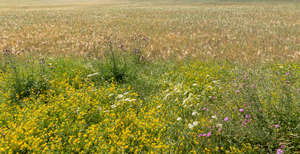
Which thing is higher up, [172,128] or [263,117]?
[263,117]

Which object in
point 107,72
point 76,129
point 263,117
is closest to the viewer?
point 263,117

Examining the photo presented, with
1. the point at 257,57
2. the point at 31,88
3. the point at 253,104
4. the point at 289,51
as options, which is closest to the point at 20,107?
the point at 31,88

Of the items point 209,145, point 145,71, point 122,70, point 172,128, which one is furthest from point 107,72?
point 209,145

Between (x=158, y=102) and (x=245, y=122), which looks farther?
(x=158, y=102)

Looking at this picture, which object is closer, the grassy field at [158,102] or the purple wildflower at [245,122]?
the purple wildflower at [245,122]

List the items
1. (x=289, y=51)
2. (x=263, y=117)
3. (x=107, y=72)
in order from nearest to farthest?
1. (x=263, y=117)
2. (x=107, y=72)
3. (x=289, y=51)

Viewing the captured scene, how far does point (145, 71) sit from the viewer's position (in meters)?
6.86

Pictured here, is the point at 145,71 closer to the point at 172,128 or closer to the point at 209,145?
the point at 172,128

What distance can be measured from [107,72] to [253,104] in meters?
3.77

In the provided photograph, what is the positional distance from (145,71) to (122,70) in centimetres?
70

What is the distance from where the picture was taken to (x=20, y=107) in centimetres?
532

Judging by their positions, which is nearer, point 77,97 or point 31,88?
point 77,97

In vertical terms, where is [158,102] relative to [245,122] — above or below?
below

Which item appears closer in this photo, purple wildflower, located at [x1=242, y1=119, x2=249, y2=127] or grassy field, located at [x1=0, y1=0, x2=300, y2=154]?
purple wildflower, located at [x1=242, y1=119, x2=249, y2=127]
